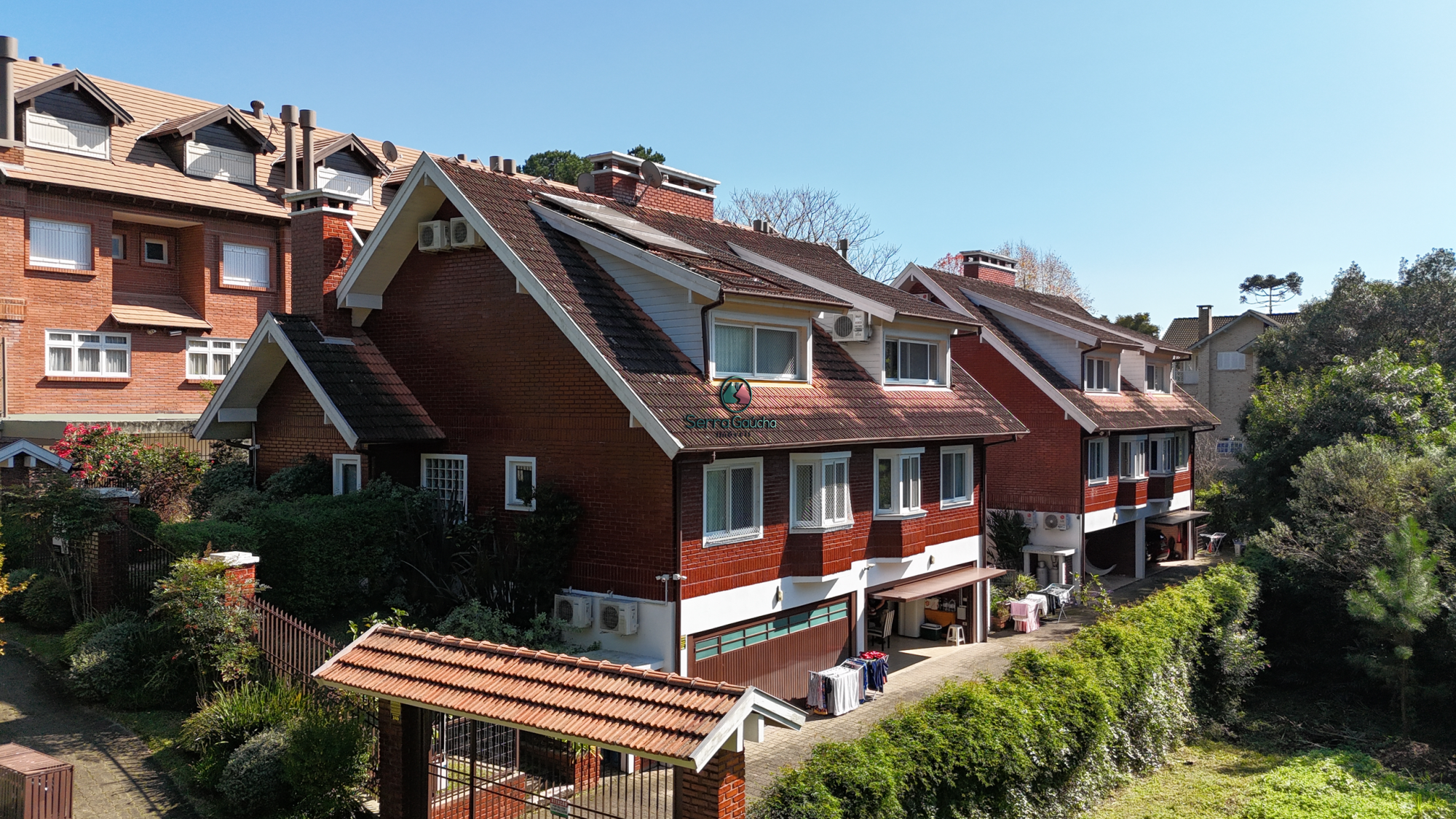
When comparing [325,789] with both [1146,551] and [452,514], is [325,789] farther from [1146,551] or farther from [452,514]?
[1146,551]

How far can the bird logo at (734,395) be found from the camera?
18.1 m

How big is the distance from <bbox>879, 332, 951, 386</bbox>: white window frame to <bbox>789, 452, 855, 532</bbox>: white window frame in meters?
3.57

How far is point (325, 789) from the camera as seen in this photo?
476 inches

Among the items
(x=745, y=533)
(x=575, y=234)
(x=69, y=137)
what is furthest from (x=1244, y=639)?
(x=69, y=137)

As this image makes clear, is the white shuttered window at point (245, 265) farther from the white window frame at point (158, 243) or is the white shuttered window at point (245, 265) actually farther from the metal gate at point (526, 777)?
the metal gate at point (526, 777)

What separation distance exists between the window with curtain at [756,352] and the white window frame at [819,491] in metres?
1.71

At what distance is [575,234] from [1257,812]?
15779 mm

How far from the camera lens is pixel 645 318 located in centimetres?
1897

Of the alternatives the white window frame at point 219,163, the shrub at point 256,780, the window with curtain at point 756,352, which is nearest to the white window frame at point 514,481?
the window with curtain at point 756,352

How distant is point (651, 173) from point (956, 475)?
1069 cm

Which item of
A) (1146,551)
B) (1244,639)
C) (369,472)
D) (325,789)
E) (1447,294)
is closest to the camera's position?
(325,789)

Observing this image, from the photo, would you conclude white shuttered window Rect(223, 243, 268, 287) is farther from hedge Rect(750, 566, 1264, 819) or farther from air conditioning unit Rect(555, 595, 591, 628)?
hedge Rect(750, 566, 1264, 819)

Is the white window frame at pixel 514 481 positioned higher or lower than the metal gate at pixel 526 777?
higher

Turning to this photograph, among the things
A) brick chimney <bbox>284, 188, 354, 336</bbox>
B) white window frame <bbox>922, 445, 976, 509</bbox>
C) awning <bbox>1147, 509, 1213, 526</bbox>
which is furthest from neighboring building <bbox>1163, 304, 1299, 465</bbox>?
brick chimney <bbox>284, 188, 354, 336</bbox>
